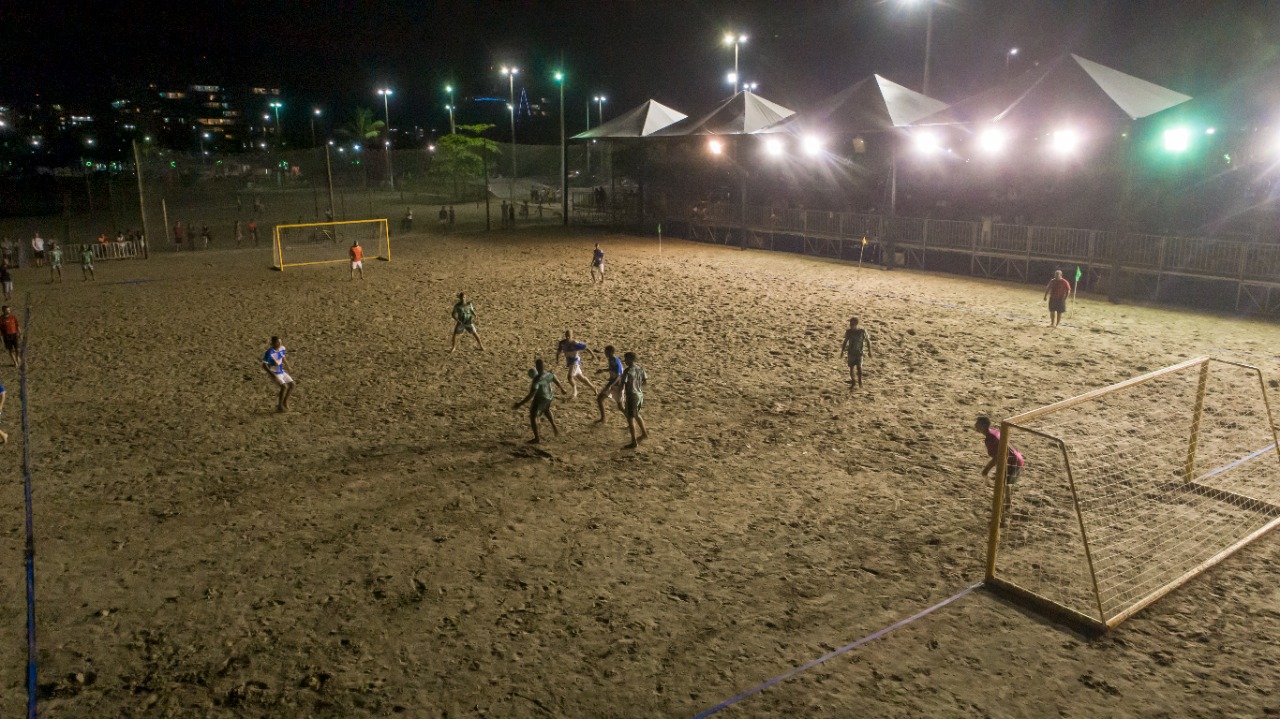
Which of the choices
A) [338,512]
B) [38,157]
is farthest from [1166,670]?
[38,157]

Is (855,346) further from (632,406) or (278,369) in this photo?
(278,369)

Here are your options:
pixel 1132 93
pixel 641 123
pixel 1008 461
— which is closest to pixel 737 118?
pixel 641 123

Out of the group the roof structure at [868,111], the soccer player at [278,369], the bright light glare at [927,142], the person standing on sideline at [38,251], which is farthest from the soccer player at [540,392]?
the person standing on sideline at [38,251]

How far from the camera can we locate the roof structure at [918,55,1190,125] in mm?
21219

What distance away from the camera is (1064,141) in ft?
76.4

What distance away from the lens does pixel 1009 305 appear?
70.8ft

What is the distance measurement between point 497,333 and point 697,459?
8815 mm

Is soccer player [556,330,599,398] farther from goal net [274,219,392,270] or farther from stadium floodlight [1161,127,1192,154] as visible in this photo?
goal net [274,219,392,270]

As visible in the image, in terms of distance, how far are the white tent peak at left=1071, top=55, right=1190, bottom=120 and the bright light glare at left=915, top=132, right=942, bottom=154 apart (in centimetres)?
481

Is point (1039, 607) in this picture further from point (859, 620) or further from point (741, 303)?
point (741, 303)

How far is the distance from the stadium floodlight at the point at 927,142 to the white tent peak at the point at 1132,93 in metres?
4.73

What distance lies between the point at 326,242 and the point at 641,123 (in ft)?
52.1

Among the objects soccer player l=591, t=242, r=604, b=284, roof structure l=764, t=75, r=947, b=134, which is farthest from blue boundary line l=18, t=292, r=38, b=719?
roof structure l=764, t=75, r=947, b=134

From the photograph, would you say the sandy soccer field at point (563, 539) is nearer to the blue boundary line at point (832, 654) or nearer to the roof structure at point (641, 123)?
the blue boundary line at point (832, 654)
